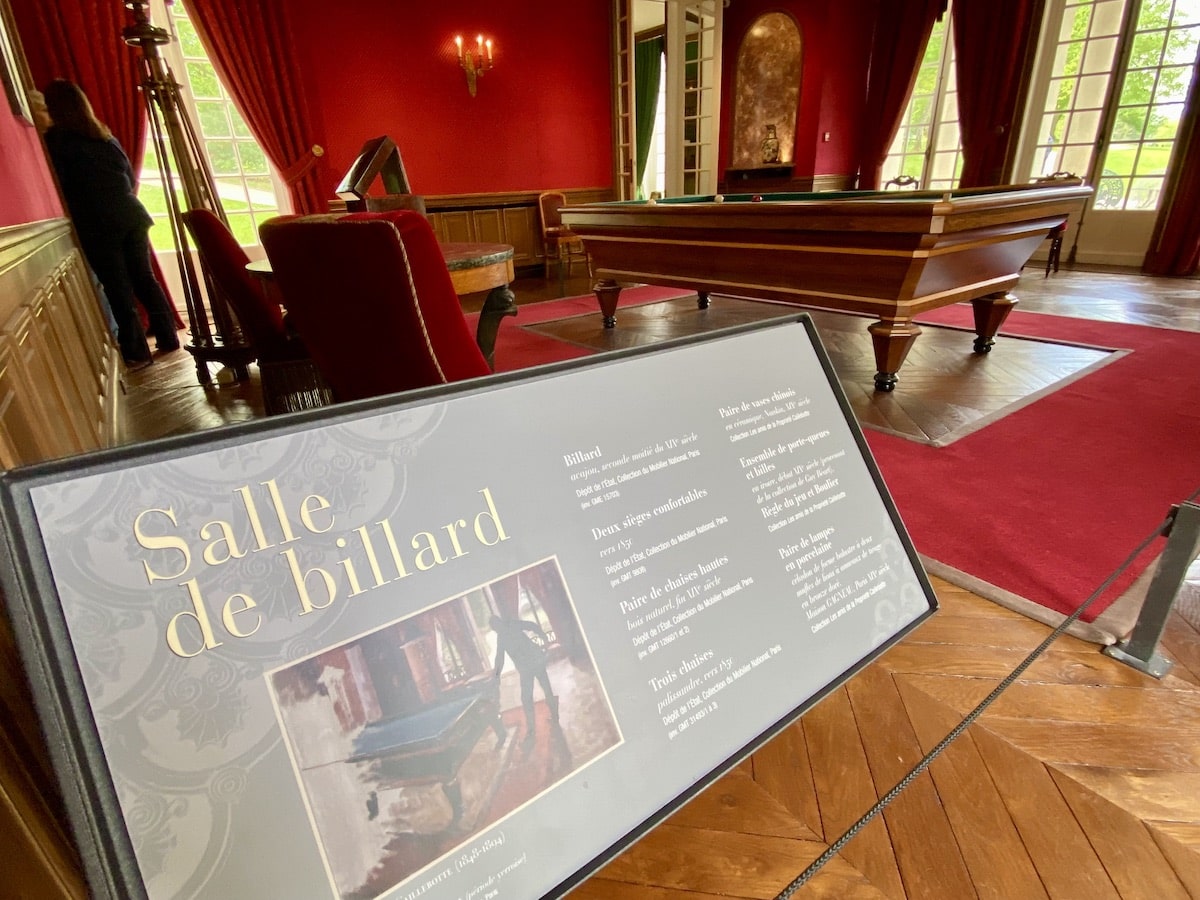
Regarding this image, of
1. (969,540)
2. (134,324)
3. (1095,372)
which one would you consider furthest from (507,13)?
(969,540)

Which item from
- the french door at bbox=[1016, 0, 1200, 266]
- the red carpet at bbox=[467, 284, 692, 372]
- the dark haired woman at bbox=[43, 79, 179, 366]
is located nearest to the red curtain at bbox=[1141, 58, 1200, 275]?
the french door at bbox=[1016, 0, 1200, 266]

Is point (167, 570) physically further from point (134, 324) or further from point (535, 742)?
point (134, 324)

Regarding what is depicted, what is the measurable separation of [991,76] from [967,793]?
8024mm

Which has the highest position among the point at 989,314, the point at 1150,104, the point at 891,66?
the point at 891,66

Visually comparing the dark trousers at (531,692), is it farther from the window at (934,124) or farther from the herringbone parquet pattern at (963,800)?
the window at (934,124)

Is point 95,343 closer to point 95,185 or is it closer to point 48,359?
point 95,185

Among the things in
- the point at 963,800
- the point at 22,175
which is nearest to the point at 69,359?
the point at 22,175

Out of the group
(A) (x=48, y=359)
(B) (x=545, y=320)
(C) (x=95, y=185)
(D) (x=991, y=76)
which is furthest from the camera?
(D) (x=991, y=76)

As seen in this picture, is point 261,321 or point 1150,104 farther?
point 1150,104

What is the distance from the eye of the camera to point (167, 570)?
A: 1.46 feet

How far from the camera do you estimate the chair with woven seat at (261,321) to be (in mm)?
2262

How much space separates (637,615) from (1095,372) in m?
3.64

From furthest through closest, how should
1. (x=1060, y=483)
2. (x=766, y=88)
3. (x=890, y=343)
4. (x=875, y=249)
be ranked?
1. (x=766, y=88)
2. (x=890, y=343)
3. (x=875, y=249)
4. (x=1060, y=483)

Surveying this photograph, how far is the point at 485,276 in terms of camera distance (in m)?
1.92
